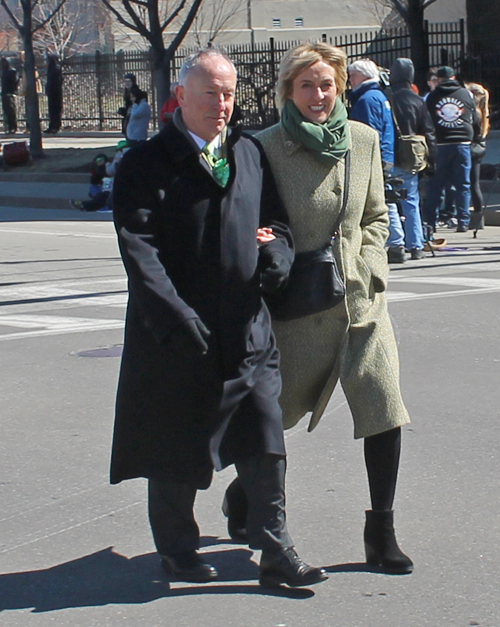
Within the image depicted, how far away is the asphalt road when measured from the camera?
3805 millimetres

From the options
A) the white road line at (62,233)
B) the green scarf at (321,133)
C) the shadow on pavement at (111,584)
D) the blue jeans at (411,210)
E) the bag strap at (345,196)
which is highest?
the green scarf at (321,133)

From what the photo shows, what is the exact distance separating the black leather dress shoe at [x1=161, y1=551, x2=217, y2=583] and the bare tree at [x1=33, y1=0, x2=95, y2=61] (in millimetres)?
50163

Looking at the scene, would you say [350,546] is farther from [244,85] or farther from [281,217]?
[244,85]

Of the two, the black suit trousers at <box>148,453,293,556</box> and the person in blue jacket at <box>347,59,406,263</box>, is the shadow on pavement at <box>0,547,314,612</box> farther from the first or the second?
the person in blue jacket at <box>347,59,406,263</box>

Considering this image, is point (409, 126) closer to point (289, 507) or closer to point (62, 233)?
point (62, 233)

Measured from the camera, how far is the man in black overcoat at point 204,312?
375 cm

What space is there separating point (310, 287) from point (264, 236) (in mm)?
230

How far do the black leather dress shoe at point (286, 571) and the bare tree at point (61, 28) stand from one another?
165 feet

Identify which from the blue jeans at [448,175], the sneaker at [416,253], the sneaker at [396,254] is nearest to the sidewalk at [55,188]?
the blue jeans at [448,175]

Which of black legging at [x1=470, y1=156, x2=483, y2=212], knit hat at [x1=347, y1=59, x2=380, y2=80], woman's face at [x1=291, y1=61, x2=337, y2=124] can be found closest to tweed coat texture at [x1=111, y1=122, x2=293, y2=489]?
woman's face at [x1=291, y1=61, x2=337, y2=124]

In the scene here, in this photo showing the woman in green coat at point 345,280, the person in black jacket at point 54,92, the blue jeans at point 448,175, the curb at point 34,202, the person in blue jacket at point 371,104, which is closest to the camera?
the woman in green coat at point 345,280

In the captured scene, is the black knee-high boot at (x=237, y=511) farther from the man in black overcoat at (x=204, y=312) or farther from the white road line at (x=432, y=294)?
the white road line at (x=432, y=294)

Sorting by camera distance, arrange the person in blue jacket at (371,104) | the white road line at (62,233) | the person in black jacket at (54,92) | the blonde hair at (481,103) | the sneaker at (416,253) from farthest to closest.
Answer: the person in black jacket at (54,92) → the white road line at (62,233) → the blonde hair at (481,103) → the sneaker at (416,253) → the person in blue jacket at (371,104)

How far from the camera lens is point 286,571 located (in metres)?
3.88
